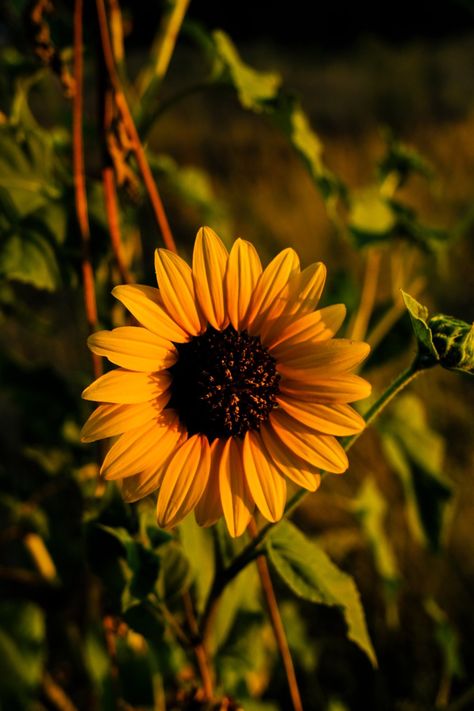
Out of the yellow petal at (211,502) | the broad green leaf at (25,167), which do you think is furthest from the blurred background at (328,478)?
the yellow petal at (211,502)

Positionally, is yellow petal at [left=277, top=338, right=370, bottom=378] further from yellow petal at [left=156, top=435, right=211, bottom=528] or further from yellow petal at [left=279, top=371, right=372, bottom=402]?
yellow petal at [left=156, top=435, right=211, bottom=528]

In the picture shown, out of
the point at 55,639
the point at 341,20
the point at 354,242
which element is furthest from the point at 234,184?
the point at 341,20

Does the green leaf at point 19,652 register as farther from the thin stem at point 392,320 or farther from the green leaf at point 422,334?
the green leaf at point 422,334

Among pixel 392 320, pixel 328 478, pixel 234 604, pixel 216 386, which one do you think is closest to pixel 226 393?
pixel 216 386

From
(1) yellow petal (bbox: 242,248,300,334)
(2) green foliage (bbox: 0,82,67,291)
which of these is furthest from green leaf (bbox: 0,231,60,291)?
(1) yellow petal (bbox: 242,248,300,334)

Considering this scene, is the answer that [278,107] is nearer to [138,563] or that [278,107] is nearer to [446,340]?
[446,340]

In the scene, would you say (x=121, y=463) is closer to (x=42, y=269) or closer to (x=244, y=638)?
(x=42, y=269)
